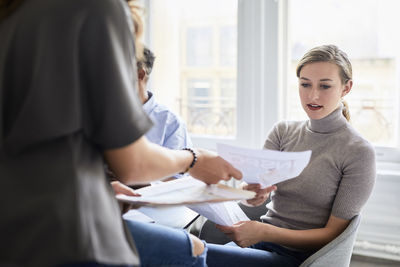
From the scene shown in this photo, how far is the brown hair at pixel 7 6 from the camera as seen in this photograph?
2.65ft

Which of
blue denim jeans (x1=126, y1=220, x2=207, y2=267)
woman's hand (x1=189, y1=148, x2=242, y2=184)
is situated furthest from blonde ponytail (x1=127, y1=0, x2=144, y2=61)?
blue denim jeans (x1=126, y1=220, x2=207, y2=267)

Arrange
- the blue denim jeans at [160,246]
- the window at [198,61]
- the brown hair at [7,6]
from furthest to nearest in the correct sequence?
1. the window at [198,61]
2. the blue denim jeans at [160,246]
3. the brown hair at [7,6]

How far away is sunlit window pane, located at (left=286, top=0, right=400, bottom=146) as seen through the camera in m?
2.18

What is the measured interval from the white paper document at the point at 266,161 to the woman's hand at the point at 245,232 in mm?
302

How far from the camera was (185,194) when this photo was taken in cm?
108

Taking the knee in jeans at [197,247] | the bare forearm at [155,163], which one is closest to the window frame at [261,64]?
the bare forearm at [155,163]

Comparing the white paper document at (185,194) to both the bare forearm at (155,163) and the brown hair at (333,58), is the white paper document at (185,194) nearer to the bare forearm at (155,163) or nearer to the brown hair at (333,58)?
the bare forearm at (155,163)

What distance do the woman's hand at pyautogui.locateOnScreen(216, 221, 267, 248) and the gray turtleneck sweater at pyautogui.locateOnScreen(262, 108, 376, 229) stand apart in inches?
5.9

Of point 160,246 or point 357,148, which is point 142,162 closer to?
point 160,246

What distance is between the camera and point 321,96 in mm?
1530

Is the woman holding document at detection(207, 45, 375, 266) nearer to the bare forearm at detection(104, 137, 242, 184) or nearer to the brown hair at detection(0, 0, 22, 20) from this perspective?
the bare forearm at detection(104, 137, 242, 184)

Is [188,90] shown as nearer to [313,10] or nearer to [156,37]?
[156,37]

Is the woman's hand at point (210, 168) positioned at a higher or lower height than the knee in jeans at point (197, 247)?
higher

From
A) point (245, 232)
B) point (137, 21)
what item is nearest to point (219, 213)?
point (245, 232)
